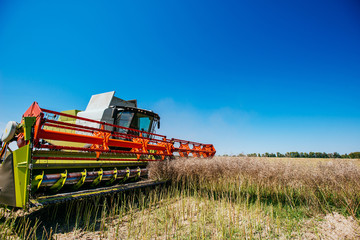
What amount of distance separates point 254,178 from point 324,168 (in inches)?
50.3

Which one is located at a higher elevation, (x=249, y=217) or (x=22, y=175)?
(x=22, y=175)

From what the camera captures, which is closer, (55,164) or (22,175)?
(22,175)

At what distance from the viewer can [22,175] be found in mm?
2229

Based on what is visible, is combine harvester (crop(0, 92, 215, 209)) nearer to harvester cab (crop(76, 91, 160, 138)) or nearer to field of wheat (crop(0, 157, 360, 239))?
field of wheat (crop(0, 157, 360, 239))

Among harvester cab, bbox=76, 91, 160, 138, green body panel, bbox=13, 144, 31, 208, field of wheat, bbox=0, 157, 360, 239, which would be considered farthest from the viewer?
harvester cab, bbox=76, 91, 160, 138

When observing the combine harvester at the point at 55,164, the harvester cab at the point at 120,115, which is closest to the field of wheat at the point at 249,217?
→ the combine harvester at the point at 55,164

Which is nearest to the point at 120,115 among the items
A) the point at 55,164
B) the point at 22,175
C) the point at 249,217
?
the point at 55,164

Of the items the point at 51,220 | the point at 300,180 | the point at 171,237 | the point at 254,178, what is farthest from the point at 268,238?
the point at 51,220

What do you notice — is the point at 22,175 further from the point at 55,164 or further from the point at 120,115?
the point at 120,115

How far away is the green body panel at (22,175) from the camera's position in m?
2.13

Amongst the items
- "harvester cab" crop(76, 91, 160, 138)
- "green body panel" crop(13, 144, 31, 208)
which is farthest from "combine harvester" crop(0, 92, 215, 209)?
"harvester cab" crop(76, 91, 160, 138)

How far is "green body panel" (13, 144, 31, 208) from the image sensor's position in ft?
7.00

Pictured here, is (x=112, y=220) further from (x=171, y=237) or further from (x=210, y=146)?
(x=210, y=146)

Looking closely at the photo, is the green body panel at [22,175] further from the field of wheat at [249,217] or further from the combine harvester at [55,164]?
the field of wheat at [249,217]
